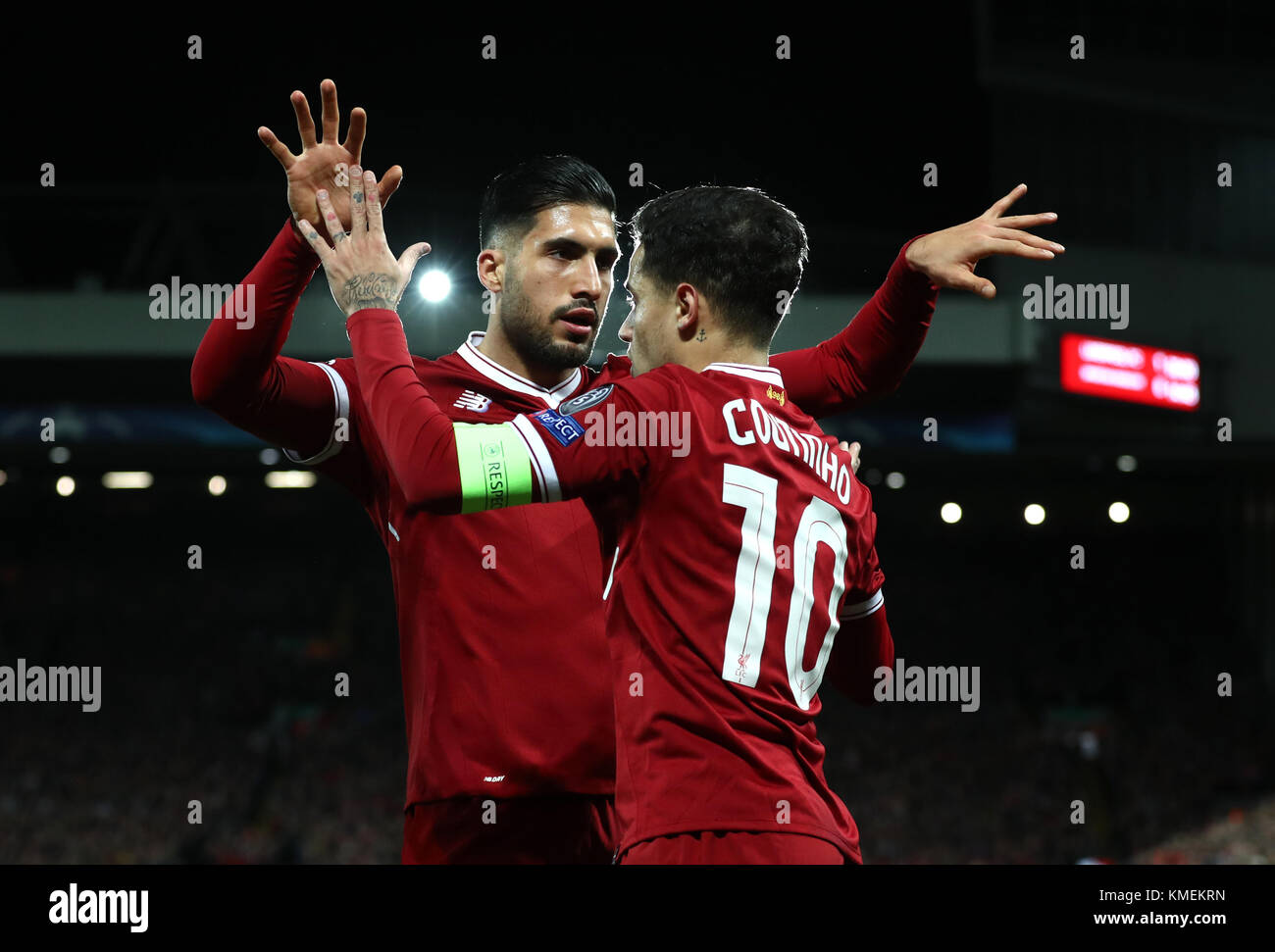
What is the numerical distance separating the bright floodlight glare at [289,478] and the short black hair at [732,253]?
55.1ft

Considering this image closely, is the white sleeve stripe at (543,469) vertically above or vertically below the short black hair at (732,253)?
below

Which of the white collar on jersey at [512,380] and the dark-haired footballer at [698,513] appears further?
the white collar on jersey at [512,380]

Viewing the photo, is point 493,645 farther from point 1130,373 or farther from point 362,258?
point 1130,373

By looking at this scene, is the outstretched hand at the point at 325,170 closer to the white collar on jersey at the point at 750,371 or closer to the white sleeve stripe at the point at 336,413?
the white sleeve stripe at the point at 336,413

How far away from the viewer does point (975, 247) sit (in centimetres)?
283

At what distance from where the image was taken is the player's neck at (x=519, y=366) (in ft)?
10.6

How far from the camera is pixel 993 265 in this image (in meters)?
16.0

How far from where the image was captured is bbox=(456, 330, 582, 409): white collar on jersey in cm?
319

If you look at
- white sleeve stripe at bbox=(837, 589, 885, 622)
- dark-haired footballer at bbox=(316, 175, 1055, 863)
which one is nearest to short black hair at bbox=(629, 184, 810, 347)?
dark-haired footballer at bbox=(316, 175, 1055, 863)

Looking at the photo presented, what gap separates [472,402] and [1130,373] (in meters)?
14.7

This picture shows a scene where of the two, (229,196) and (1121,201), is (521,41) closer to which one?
(229,196)

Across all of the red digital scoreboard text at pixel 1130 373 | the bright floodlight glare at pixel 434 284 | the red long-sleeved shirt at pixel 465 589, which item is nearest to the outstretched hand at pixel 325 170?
the red long-sleeved shirt at pixel 465 589

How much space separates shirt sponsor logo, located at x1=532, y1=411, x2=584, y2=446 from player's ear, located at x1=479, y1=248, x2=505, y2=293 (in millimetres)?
1095
